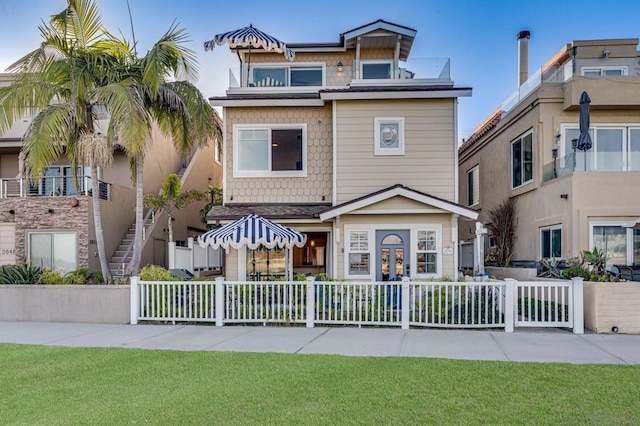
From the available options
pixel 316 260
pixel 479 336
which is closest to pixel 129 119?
pixel 316 260

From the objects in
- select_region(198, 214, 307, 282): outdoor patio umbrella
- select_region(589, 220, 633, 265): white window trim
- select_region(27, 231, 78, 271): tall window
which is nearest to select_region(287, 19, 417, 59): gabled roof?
select_region(198, 214, 307, 282): outdoor patio umbrella

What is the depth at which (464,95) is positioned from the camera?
1379 centimetres

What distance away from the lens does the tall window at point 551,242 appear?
1377cm

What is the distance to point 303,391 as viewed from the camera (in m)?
5.54

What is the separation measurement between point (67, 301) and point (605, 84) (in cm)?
1623

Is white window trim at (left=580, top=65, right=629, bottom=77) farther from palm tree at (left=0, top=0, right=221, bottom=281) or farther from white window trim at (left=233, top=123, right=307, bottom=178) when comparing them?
palm tree at (left=0, top=0, right=221, bottom=281)

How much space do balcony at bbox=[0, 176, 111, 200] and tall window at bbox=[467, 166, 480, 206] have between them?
50.2ft

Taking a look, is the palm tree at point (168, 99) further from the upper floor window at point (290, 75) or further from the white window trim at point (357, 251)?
the white window trim at point (357, 251)

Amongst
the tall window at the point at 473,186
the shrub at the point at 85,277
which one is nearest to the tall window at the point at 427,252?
the tall window at the point at 473,186

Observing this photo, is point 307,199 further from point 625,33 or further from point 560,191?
point 625,33

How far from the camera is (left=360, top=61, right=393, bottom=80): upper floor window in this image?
54.3 feet

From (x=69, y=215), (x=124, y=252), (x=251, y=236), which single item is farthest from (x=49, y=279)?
(x=251, y=236)

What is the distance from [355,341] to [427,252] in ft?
18.5

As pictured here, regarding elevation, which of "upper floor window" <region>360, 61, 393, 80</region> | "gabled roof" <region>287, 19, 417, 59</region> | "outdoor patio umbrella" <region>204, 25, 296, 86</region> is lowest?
"upper floor window" <region>360, 61, 393, 80</region>
